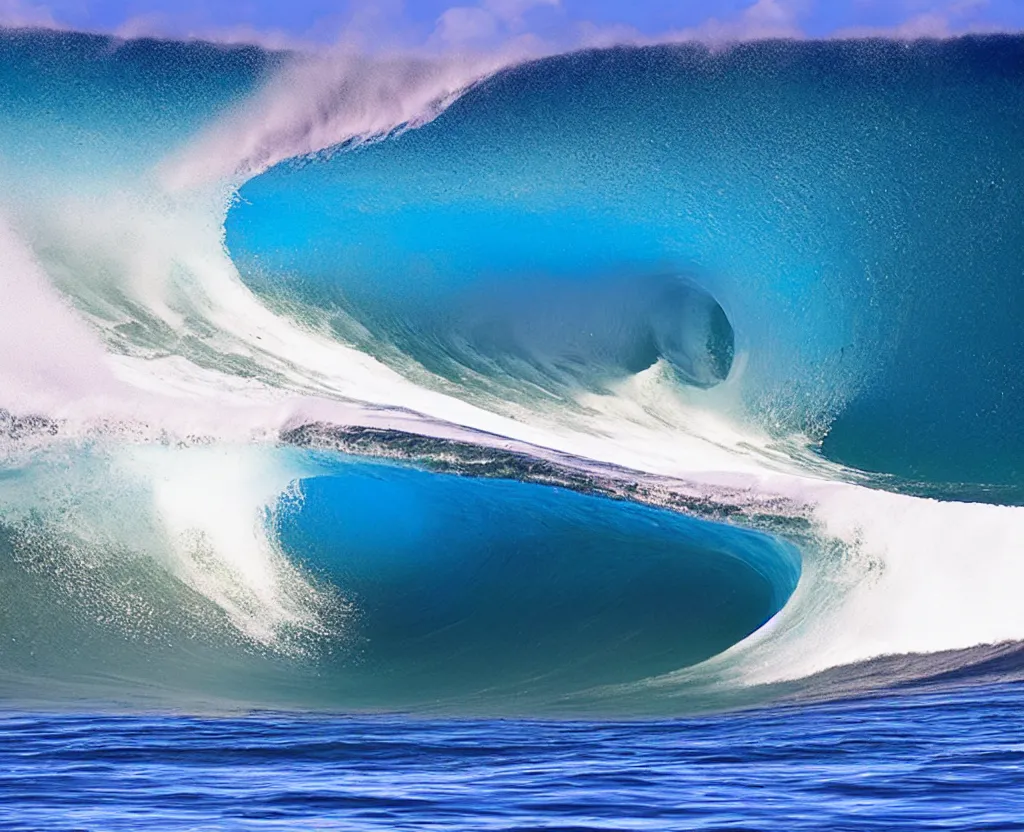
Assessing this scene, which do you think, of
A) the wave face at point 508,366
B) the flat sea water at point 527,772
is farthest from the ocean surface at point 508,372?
the flat sea water at point 527,772

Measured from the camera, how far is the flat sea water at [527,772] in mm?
3863

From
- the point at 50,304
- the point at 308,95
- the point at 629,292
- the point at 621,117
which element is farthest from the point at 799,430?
the point at 50,304

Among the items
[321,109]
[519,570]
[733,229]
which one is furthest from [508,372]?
[321,109]

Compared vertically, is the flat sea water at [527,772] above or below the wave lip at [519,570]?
below

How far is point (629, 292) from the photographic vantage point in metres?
8.93

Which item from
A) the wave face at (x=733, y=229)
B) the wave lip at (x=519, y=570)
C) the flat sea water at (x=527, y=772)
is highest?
the wave face at (x=733, y=229)

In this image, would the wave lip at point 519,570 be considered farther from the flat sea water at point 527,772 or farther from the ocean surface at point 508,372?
the flat sea water at point 527,772

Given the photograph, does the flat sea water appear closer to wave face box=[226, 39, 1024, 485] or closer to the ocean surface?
the ocean surface

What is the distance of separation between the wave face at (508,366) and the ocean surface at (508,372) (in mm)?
21

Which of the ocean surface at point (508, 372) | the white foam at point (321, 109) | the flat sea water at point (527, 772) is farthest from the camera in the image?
the white foam at point (321, 109)

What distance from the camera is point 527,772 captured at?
184 inches

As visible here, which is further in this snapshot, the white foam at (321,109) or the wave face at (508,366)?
the white foam at (321,109)

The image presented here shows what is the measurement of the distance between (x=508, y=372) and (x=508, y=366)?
5 centimetres

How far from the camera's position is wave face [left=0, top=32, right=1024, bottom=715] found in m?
8.12
